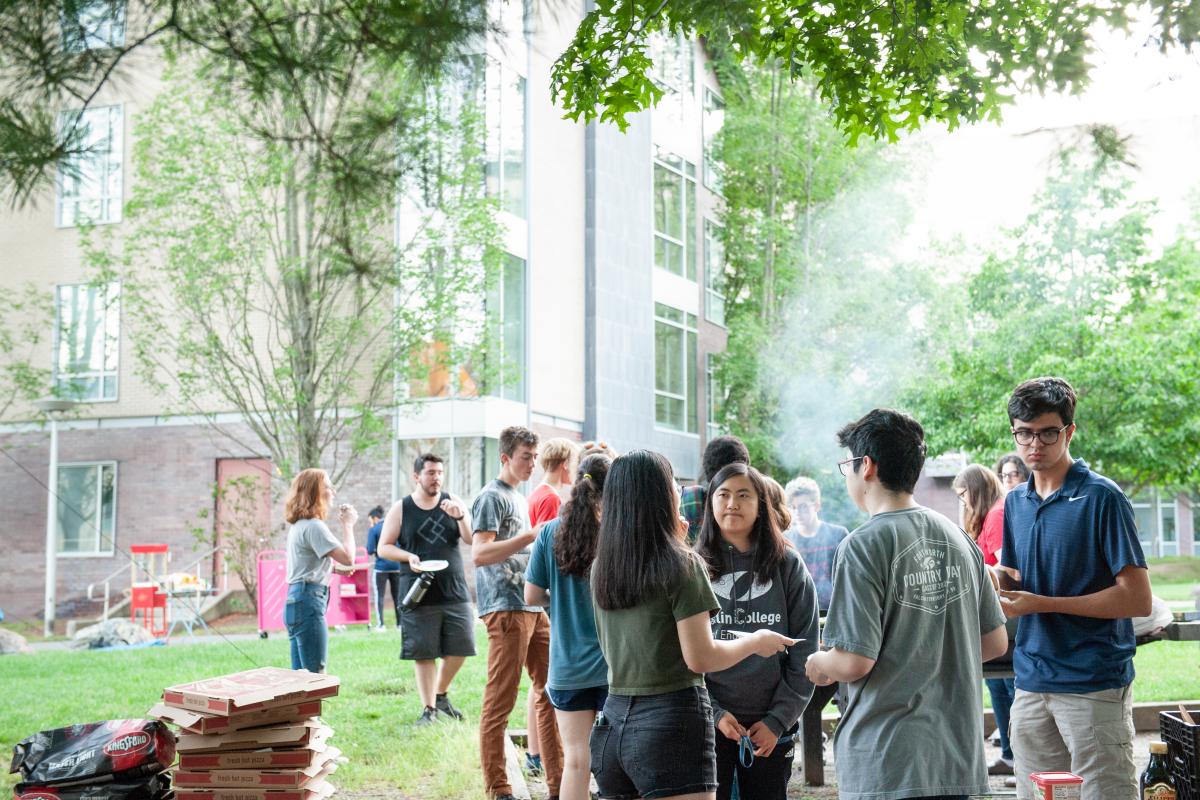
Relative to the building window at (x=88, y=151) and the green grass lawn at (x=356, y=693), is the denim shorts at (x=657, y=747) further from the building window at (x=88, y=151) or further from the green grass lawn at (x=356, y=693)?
the green grass lawn at (x=356, y=693)

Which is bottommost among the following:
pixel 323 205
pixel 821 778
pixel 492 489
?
pixel 821 778

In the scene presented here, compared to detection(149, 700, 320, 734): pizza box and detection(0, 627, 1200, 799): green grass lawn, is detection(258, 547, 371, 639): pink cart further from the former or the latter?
detection(149, 700, 320, 734): pizza box

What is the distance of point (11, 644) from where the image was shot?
1543cm

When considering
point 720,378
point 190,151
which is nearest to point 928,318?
point 720,378

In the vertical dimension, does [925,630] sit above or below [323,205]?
below

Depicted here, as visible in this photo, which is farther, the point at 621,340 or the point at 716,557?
the point at 621,340

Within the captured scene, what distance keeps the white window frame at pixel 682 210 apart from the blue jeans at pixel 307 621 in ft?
63.0

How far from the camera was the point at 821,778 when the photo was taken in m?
6.88

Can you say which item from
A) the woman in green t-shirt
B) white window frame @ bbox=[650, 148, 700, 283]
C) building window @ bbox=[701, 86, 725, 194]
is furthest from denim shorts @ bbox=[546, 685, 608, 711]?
building window @ bbox=[701, 86, 725, 194]

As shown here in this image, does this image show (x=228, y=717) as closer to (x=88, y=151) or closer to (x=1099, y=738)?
(x=88, y=151)

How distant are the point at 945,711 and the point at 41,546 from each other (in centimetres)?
2208

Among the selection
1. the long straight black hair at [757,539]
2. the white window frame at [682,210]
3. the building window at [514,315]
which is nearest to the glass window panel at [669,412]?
the white window frame at [682,210]

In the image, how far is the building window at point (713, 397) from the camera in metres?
30.2

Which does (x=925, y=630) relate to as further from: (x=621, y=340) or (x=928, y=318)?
(x=928, y=318)
